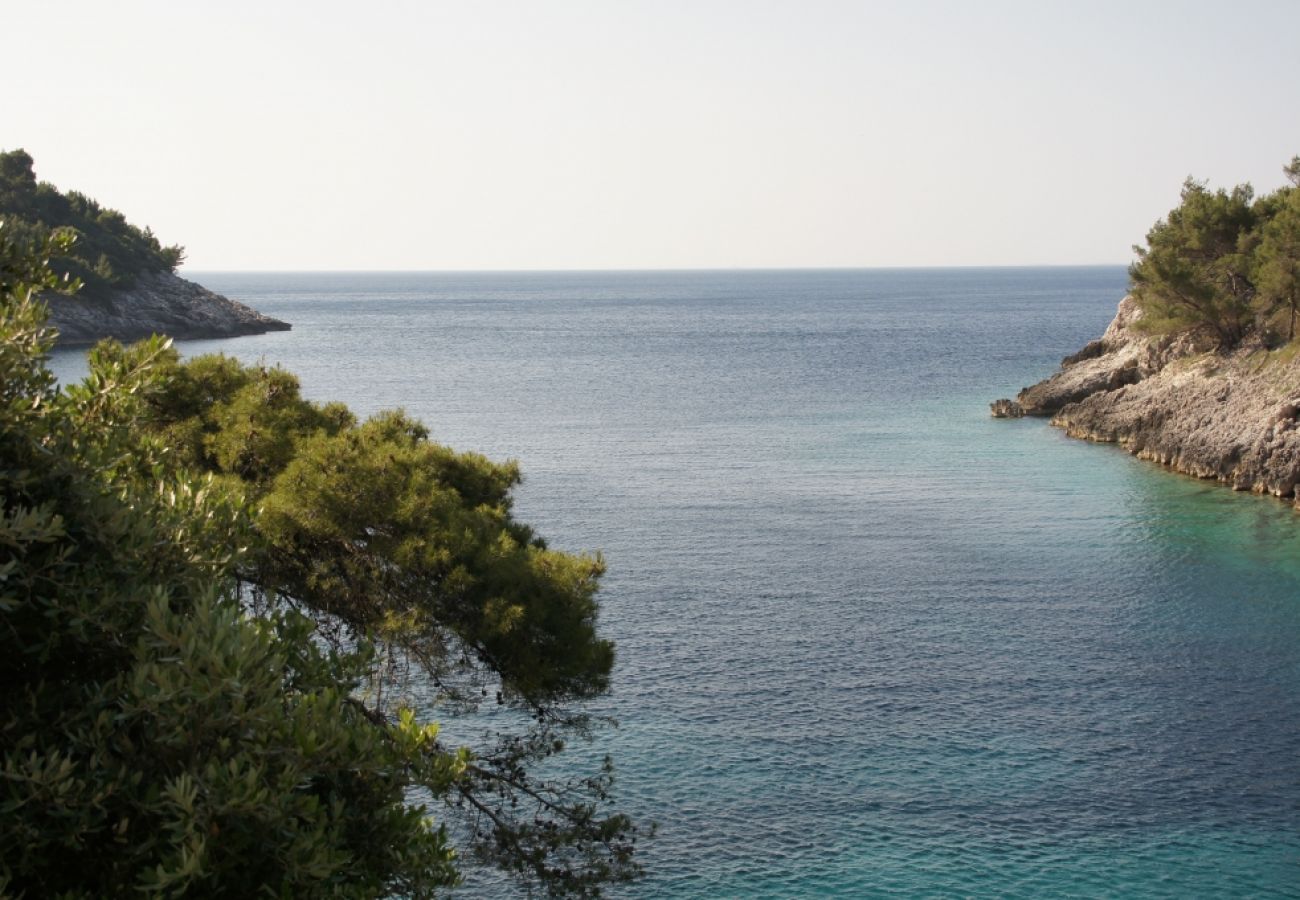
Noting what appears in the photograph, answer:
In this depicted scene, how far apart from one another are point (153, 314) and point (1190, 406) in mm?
102117

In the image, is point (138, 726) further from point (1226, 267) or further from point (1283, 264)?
point (1226, 267)

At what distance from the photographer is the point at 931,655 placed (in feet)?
114

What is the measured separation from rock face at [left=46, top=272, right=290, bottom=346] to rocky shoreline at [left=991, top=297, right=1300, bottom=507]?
3276 inches

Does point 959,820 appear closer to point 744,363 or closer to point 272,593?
point 272,593

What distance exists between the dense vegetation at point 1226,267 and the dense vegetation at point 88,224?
94925 millimetres

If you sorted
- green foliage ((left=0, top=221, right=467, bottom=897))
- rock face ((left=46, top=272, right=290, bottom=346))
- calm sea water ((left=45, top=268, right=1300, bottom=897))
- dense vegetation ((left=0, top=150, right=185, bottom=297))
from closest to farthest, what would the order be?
green foliage ((left=0, top=221, right=467, bottom=897)) < calm sea water ((left=45, top=268, right=1300, bottom=897)) < rock face ((left=46, top=272, right=290, bottom=346)) < dense vegetation ((left=0, top=150, right=185, bottom=297))

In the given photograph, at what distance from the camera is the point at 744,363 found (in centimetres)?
12256

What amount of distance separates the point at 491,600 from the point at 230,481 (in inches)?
190

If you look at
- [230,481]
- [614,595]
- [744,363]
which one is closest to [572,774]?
[230,481]

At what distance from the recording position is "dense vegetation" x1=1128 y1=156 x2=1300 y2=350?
210 feet

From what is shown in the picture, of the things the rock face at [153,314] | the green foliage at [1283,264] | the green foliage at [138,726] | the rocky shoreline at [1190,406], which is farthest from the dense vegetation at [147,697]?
the rock face at [153,314]

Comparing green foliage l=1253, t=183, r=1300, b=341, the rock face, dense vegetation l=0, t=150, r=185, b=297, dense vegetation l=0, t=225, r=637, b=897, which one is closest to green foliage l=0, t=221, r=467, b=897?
dense vegetation l=0, t=225, r=637, b=897

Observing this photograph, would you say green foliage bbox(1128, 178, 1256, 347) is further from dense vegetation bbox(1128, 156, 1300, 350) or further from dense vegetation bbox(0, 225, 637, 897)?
dense vegetation bbox(0, 225, 637, 897)

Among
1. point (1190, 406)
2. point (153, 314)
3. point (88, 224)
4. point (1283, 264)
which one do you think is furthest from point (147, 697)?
point (88, 224)
